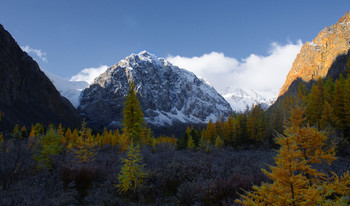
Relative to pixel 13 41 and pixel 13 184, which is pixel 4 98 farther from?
pixel 13 184

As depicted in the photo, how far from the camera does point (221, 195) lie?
6.46 metres

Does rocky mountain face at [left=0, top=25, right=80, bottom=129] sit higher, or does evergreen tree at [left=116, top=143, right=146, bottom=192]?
rocky mountain face at [left=0, top=25, right=80, bottom=129]

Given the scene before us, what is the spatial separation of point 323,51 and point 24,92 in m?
167

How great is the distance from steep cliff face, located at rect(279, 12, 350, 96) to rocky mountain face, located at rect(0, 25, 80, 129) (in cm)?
11922

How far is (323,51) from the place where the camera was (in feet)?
332

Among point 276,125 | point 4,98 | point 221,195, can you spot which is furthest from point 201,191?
point 4,98

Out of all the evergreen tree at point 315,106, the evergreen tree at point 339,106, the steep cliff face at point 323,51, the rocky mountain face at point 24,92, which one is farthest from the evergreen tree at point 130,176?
the steep cliff face at point 323,51

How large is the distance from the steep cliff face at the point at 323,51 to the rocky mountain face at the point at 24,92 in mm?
119218

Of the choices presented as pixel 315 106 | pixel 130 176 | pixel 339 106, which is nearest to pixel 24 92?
pixel 130 176

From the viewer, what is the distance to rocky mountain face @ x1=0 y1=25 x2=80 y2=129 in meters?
85.8

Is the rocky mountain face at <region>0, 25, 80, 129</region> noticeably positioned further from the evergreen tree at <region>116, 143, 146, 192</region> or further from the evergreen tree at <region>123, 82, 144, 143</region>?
the evergreen tree at <region>116, 143, 146, 192</region>

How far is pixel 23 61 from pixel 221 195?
5426 inches

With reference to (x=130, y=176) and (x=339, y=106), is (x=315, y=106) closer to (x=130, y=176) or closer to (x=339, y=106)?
(x=339, y=106)

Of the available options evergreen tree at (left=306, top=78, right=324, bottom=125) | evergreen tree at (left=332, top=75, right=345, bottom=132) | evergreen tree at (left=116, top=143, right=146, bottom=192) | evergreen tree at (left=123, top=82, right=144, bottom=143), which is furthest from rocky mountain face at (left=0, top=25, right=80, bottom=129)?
evergreen tree at (left=332, top=75, right=345, bottom=132)
